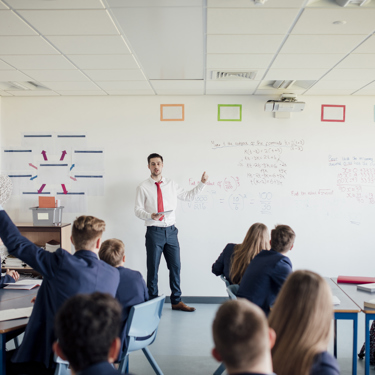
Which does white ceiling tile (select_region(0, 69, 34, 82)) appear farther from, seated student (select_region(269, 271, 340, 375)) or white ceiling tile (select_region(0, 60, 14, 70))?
seated student (select_region(269, 271, 340, 375))

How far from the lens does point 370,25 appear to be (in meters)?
2.71

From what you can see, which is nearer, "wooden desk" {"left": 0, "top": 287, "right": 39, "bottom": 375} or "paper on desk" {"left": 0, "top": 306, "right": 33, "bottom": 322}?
"wooden desk" {"left": 0, "top": 287, "right": 39, "bottom": 375}

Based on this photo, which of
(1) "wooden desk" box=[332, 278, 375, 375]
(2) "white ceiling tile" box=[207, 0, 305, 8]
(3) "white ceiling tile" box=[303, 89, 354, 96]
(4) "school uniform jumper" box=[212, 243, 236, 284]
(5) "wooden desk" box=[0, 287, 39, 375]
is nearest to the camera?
(5) "wooden desk" box=[0, 287, 39, 375]

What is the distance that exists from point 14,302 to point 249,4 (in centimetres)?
239

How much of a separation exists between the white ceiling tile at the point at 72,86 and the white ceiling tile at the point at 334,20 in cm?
245

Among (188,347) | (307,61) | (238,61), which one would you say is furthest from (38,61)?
(188,347)

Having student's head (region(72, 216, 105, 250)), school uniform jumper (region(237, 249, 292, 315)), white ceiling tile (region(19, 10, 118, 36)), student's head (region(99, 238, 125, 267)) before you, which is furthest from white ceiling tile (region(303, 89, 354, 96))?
student's head (region(72, 216, 105, 250))

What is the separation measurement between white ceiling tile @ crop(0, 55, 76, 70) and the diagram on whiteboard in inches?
53.4

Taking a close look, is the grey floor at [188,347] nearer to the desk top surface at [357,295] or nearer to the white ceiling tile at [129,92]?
the desk top surface at [357,295]

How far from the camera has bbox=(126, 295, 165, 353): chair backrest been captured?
229cm

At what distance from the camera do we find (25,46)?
125 inches

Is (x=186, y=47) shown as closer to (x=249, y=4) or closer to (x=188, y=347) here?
(x=249, y=4)

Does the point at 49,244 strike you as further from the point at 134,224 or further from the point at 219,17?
the point at 219,17

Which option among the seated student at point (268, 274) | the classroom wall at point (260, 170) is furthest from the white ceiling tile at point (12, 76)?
the seated student at point (268, 274)
